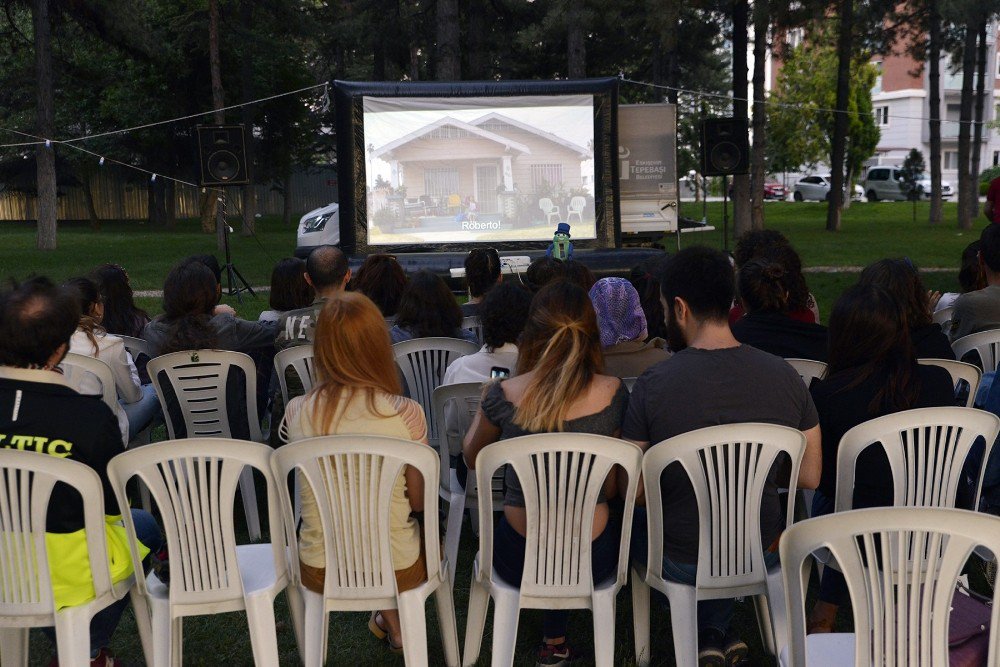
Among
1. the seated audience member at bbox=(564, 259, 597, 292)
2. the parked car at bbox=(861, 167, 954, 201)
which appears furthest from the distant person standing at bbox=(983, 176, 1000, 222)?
the parked car at bbox=(861, 167, 954, 201)

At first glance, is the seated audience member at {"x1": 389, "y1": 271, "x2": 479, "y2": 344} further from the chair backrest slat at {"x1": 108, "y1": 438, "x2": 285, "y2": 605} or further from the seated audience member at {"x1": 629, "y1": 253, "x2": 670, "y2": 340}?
the chair backrest slat at {"x1": 108, "y1": 438, "x2": 285, "y2": 605}

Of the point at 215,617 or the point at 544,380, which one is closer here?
Result: the point at 544,380

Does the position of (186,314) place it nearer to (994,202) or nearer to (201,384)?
(201,384)

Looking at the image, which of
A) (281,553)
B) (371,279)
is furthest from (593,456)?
(371,279)

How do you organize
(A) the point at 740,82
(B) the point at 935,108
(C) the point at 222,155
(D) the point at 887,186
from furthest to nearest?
(D) the point at 887,186 → (B) the point at 935,108 → (A) the point at 740,82 → (C) the point at 222,155

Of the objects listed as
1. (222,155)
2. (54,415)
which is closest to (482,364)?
(54,415)

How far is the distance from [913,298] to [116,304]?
3307mm

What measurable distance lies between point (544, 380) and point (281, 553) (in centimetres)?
82

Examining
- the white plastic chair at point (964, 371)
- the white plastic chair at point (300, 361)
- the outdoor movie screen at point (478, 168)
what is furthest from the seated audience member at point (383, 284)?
the outdoor movie screen at point (478, 168)

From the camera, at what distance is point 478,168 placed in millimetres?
11328

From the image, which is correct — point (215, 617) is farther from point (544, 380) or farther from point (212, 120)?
point (212, 120)

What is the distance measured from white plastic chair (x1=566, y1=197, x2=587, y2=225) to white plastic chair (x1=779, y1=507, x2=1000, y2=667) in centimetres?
989

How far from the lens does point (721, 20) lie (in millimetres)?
17516

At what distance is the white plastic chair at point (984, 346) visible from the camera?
347cm
